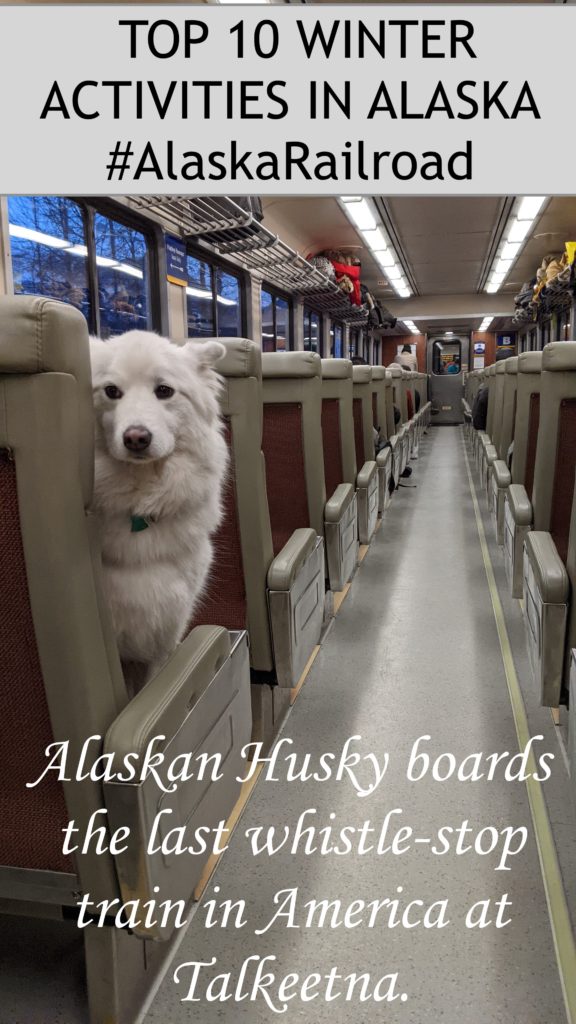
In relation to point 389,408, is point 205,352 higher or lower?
higher

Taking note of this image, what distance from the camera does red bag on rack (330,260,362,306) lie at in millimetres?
10918

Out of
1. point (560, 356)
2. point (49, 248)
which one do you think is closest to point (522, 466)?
point (560, 356)

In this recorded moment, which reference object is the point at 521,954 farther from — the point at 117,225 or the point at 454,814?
the point at 117,225

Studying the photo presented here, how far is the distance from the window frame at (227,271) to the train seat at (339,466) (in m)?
3.55

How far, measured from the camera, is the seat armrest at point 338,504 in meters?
2.58

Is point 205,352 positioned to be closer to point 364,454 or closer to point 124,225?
point 364,454

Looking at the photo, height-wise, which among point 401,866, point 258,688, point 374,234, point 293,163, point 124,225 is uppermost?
point 374,234

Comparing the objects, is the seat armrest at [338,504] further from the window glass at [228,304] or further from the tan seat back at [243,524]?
the window glass at [228,304]

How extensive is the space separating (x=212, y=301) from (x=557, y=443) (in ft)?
19.3

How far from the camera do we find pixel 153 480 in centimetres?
121

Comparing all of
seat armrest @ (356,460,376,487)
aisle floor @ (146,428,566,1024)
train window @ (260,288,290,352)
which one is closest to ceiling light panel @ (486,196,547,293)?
train window @ (260,288,290,352)

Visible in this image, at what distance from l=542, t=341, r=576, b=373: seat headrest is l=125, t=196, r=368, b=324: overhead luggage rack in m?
3.28

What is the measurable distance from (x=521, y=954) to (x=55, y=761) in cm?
99

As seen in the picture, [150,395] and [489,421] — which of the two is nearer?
[150,395]
